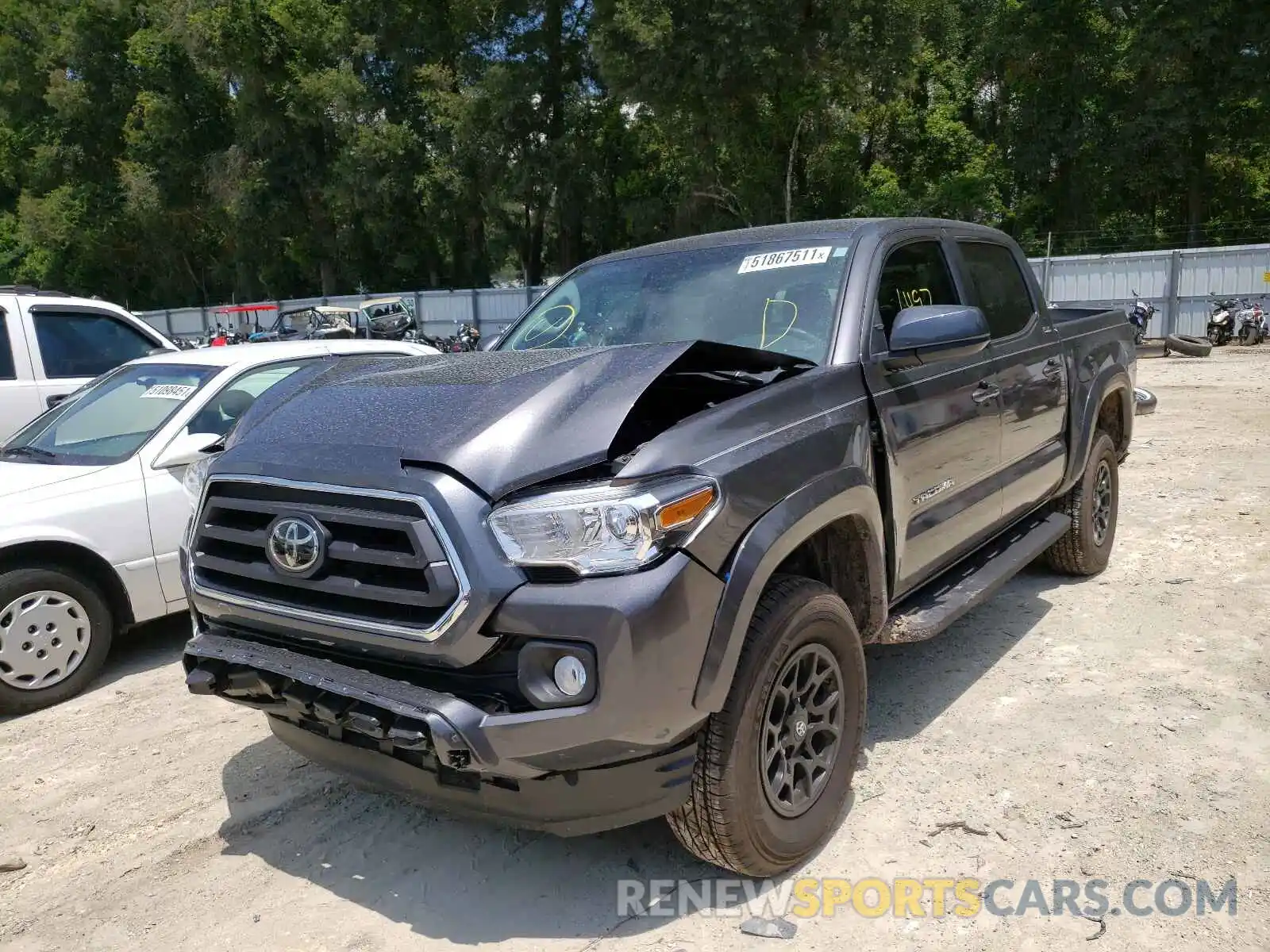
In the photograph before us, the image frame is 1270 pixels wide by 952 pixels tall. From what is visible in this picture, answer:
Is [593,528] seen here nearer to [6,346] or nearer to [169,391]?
[169,391]

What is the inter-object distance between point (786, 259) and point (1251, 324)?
20887mm

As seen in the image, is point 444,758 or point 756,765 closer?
point 444,758

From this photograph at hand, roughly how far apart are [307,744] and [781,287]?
Answer: 7.54ft

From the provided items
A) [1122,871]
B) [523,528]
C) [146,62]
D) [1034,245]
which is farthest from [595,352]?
[146,62]

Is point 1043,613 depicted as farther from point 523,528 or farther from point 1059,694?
point 523,528

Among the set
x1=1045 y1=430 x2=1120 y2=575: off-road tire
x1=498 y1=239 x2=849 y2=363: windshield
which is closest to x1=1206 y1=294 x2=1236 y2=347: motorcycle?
x1=1045 y1=430 x2=1120 y2=575: off-road tire

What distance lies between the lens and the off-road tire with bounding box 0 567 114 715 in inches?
171

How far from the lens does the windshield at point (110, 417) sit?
504 centimetres

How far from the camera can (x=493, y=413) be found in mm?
2588

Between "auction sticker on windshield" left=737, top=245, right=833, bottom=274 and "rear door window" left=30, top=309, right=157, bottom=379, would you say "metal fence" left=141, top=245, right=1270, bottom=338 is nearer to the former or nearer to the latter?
"rear door window" left=30, top=309, right=157, bottom=379

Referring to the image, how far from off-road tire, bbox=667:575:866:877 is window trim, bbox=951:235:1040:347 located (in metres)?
1.78

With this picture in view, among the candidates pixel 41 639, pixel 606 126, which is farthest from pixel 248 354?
pixel 606 126

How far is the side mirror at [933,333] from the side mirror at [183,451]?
11.4 feet

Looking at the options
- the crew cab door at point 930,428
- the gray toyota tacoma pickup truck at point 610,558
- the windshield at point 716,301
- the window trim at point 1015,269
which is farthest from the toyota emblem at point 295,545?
the window trim at point 1015,269
